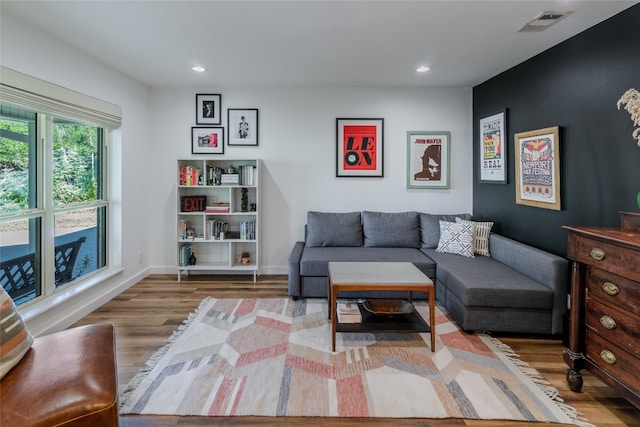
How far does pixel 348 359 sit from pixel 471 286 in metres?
1.17

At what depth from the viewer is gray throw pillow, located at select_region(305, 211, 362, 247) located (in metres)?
3.97

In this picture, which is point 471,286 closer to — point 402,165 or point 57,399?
point 402,165

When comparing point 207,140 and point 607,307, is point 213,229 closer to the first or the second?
point 207,140

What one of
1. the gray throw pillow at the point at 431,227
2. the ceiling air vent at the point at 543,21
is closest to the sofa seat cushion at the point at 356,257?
the gray throw pillow at the point at 431,227

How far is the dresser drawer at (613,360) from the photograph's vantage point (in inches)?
64.4

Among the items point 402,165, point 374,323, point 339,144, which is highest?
point 339,144

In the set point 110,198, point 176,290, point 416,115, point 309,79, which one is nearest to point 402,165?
point 416,115

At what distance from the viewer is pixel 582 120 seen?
268 cm

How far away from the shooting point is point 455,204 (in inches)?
171

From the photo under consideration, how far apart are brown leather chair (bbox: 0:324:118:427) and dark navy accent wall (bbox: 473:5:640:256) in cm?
326

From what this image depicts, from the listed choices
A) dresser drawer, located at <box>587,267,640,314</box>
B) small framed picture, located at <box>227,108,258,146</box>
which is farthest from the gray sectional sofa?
small framed picture, located at <box>227,108,258,146</box>

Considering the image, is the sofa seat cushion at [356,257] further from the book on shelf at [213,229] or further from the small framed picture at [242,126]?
the small framed picture at [242,126]

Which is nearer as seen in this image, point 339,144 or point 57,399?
point 57,399

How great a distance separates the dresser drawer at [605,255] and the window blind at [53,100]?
151 inches
